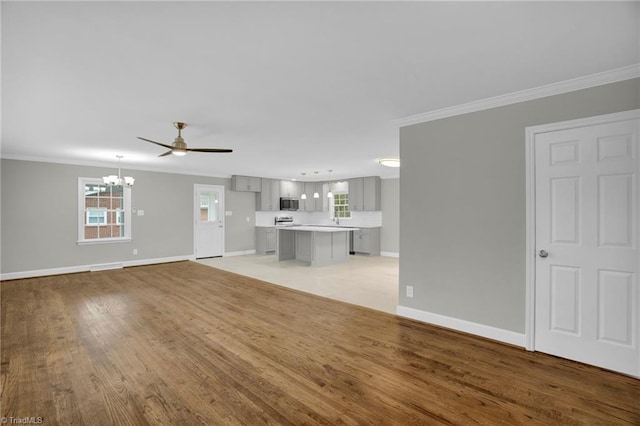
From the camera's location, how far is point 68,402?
2139 millimetres

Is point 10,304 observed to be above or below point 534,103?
below

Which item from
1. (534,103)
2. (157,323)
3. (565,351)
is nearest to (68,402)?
(157,323)

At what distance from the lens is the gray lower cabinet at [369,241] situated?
9.24 m

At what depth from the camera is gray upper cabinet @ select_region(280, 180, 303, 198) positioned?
1039cm

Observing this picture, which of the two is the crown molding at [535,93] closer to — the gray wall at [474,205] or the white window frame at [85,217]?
the gray wall at [474,205]

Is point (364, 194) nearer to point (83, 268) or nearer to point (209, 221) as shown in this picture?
point (209, 221)

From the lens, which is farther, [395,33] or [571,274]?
[571,274]

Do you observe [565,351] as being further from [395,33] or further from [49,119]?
[49,119]

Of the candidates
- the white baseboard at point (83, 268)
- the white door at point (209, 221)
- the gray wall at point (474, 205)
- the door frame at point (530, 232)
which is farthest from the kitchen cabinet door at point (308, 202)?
the door frame at point (530, 232)

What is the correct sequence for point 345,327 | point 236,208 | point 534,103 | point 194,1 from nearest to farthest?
point 194,1 < point 534,103 < point 345,327 < point 236,208

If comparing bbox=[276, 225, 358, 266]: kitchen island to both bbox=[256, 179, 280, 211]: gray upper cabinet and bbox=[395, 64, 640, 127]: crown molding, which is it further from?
bbox=[395, 64, 640, 127]: crown molding

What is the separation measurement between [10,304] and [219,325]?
3345 mm

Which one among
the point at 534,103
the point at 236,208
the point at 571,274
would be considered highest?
the point at 534,103

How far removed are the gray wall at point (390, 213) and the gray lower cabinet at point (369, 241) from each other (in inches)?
8.1
